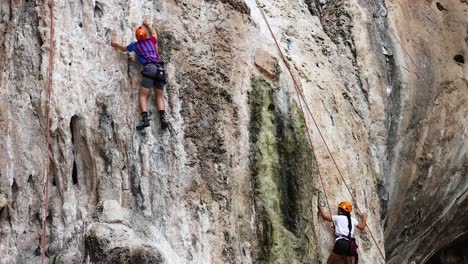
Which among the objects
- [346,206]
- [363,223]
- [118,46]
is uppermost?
[118,46]

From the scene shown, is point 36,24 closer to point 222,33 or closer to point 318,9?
point 222,33

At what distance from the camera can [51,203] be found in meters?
7.52

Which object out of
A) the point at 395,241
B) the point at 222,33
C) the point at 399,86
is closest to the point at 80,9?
the point at 222,33

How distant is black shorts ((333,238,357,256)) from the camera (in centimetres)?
868

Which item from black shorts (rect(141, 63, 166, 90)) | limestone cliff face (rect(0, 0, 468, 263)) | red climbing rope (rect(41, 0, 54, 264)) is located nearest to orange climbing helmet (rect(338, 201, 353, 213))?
limestone cliff face (rect(0, 0, 468, 263))

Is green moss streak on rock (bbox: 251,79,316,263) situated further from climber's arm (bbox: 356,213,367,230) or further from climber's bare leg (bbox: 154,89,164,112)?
climber's bare leg (bbox: 154,89,164,112)

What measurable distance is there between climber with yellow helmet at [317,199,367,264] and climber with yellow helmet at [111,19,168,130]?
253 cm

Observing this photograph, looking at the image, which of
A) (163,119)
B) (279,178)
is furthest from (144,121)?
(279,178)

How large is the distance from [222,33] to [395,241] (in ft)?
19.0

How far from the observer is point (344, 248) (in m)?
8.68

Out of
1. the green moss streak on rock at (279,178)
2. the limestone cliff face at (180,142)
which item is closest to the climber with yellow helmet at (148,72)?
the limestone cliff face at (180,142)

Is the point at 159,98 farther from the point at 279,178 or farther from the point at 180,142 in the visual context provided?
the point at 279,178

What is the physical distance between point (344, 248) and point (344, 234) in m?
0.21

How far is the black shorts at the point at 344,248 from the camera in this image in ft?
28.5
